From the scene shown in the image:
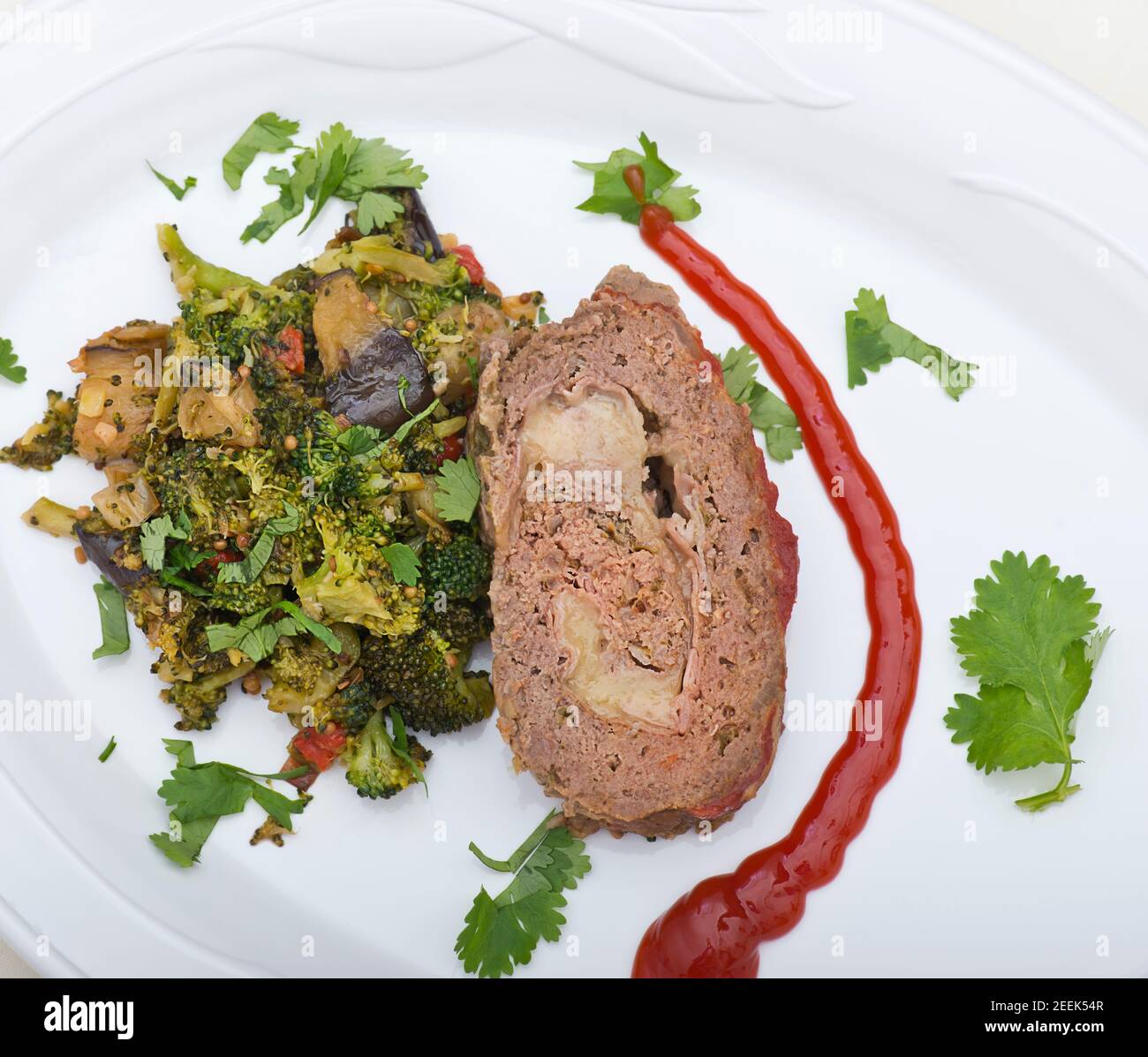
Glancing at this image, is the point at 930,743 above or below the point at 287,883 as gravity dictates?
above

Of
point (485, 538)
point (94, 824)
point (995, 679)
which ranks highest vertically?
point (485, 538)

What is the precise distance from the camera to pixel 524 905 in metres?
4.38

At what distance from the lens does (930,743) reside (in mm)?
4594

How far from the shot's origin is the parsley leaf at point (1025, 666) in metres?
4.41

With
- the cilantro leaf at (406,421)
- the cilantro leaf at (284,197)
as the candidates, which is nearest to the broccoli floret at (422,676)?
the cilantro leaf at (406,421)

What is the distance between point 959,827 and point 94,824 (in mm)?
3978

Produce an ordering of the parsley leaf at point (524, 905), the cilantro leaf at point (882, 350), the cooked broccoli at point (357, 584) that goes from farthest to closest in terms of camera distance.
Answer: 1. the cilantro leaf at point (882, 350)
2. the parsley leaf at point (524, 905)
3. the cooked broccoli at point (357, 584)

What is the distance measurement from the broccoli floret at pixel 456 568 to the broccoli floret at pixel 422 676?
21 centimetres

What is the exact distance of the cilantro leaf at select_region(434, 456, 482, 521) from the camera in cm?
407

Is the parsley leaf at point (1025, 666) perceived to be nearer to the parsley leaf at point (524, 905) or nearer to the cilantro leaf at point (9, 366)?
the parsley leaf at point (524, 905)

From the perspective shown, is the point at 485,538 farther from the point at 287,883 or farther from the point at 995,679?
the point at 995,679

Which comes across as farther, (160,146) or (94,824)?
(160,146)

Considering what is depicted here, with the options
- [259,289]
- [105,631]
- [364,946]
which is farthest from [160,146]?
[364,946]

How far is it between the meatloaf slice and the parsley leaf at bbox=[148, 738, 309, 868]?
1.15m
